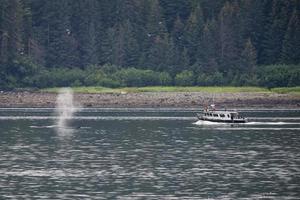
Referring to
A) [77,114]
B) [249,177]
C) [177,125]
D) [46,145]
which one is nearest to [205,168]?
[249,177]

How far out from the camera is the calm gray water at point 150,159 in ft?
257

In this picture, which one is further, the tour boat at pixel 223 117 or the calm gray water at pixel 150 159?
the tour boat at pixel 223 117

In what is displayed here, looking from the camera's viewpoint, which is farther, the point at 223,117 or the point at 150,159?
the point at 223,117

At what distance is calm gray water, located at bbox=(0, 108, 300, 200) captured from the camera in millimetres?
78438

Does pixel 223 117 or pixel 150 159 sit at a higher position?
pixel 223 117

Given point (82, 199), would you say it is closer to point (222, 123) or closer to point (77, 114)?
point (222, 123)

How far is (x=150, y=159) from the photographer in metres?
99.8

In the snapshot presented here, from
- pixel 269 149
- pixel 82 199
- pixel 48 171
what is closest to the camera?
pixel 82 199

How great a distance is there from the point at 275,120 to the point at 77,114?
4455cm

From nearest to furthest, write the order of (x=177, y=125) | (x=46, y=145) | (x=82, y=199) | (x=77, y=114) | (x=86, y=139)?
(x=82, y=199)
(x=46, y=145)
(x=86, y=139)
(x=177, y=125)
(x=77, y=114)

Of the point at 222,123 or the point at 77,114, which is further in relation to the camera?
the point at 77,114

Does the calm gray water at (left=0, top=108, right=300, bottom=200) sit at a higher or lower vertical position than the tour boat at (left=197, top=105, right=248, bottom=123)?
lower

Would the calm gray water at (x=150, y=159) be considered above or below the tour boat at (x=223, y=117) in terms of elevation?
below

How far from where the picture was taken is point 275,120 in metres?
156
